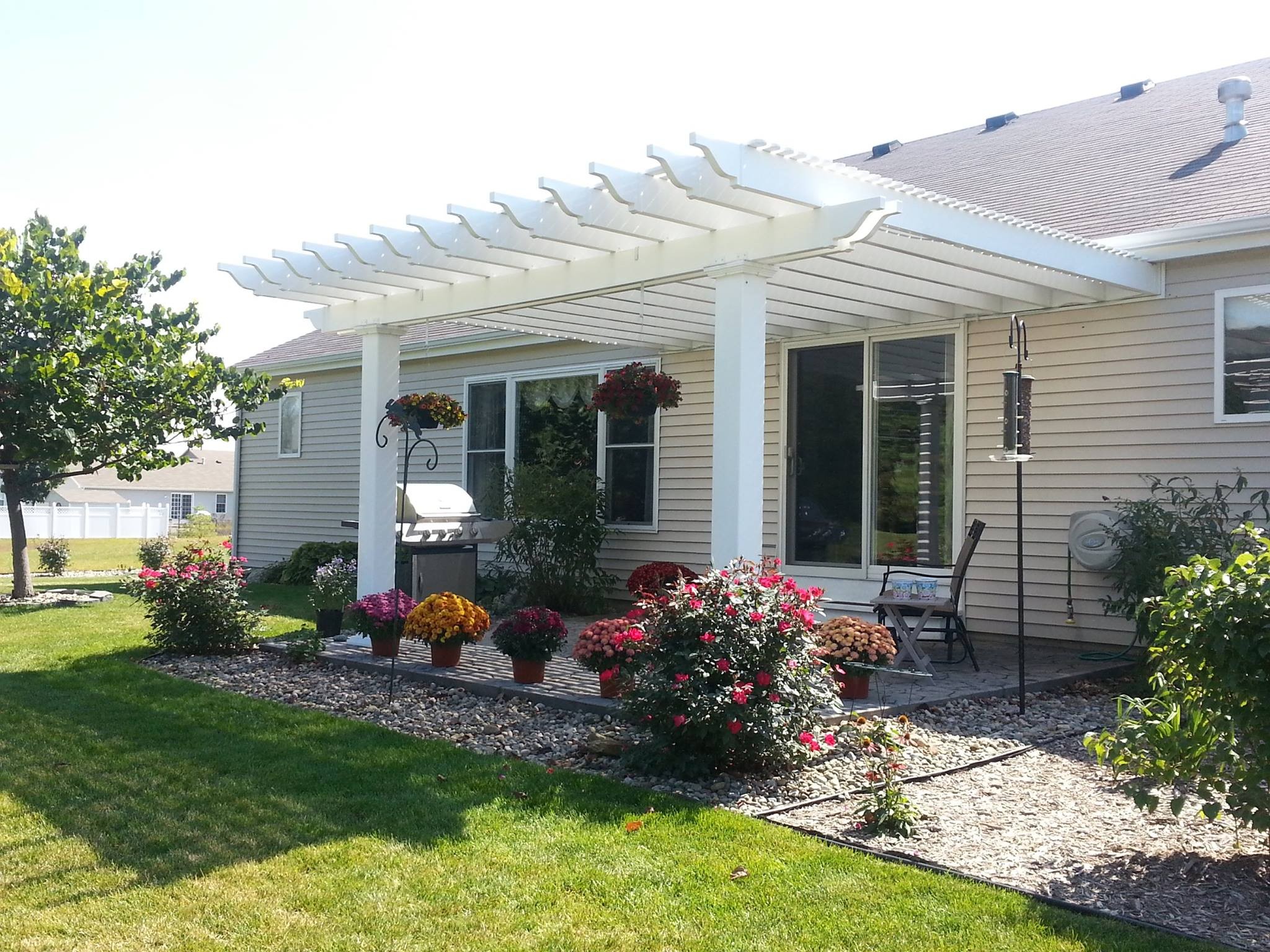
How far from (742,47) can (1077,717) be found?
5.38 meters

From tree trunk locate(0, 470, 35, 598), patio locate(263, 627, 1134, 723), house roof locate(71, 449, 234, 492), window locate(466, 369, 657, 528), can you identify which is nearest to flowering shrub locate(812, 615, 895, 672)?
patio locate(263, 627, 1134, 723)

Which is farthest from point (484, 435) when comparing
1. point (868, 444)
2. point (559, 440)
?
point (868, 444)

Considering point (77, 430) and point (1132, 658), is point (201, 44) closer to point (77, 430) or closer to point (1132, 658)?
point (77, 430)

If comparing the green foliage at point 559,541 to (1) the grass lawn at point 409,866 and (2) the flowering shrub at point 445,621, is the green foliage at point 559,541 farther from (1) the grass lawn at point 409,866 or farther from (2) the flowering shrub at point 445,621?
(1) the grass lawn at point 409,866

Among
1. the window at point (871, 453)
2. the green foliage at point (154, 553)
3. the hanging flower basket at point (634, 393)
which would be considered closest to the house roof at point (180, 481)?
the green foliage at point (154, 553)

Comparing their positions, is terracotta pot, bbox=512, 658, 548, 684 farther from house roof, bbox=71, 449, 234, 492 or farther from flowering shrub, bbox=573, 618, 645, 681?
house roof, bbox=71, 449, 234, 492

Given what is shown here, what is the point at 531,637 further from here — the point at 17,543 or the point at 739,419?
the point at 17,543

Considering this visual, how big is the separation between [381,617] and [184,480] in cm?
4612

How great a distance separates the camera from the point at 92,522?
36156 millimetres

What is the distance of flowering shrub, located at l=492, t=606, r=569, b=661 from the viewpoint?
21.3 ft

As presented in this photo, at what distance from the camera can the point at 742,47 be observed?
8344mm

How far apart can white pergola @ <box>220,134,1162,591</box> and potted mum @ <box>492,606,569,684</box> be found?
123 cm

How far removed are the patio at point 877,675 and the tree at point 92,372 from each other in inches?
196

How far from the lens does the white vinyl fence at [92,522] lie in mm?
34219
